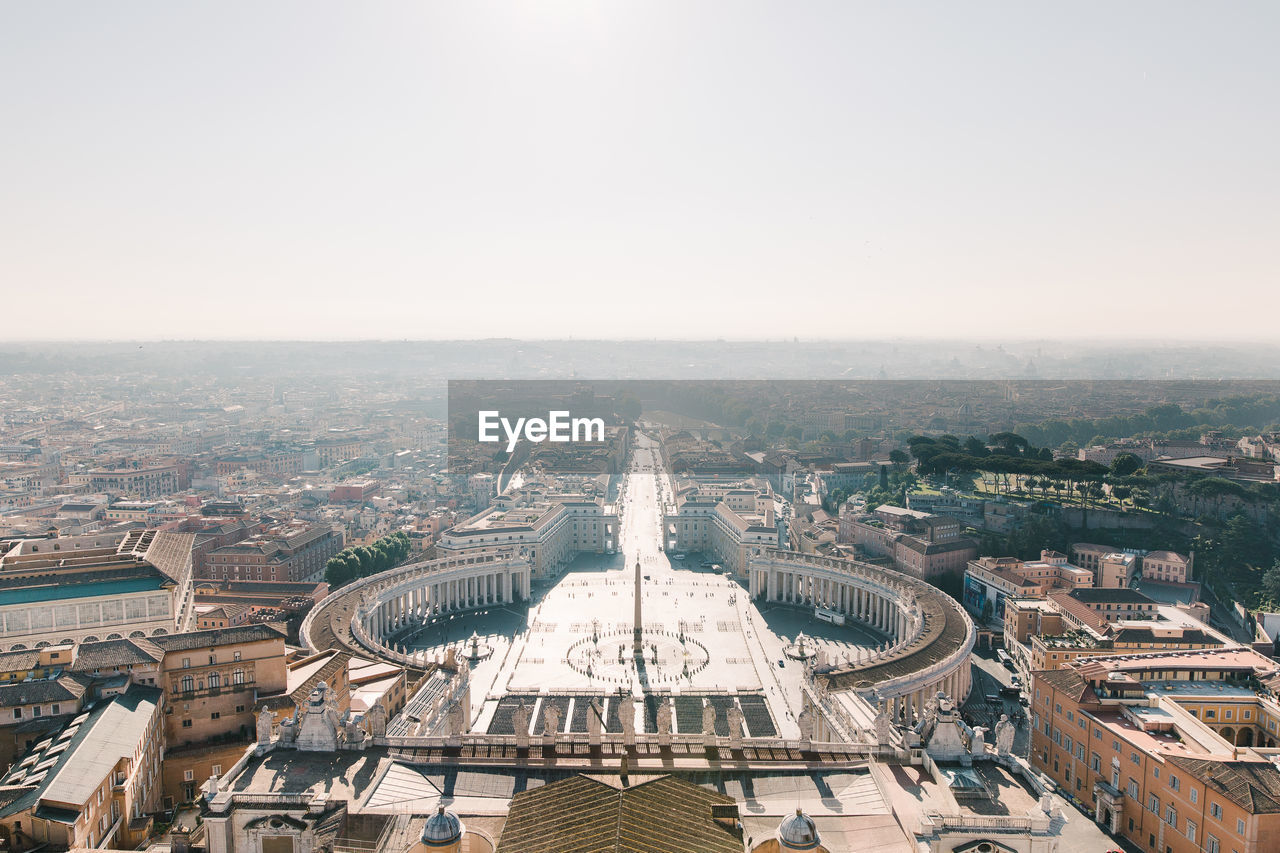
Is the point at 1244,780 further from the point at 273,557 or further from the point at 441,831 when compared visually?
the point at 273,557

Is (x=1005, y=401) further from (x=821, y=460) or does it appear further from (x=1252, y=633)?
(x=1252, y=633)

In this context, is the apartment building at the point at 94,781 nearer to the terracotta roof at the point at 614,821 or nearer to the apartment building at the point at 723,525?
the terracotta roof at the point at 614,821

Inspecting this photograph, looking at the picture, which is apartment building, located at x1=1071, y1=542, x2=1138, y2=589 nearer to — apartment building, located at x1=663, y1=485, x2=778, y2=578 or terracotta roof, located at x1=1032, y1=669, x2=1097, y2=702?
apartment building, located at x1=663, y1=485, x2=778, y2=578

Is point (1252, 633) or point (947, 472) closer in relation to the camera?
point (1252, 633)

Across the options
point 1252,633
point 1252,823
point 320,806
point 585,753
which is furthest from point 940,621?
point 320,806

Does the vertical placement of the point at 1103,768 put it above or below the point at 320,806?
below

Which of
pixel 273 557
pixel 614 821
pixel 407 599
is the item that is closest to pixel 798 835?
pixel 614 821

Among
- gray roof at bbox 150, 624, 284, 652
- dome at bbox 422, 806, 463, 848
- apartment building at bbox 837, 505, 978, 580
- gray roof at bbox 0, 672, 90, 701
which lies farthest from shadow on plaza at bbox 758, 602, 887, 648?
dome at bbox 422, 806, 463, 848

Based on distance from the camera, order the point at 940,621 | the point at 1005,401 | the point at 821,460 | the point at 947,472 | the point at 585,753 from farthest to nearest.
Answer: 1. the point at 1005,401
2. the point at 821,460
3. the point at 947,472
4. the point at 940,621
5. the point at 585,753
